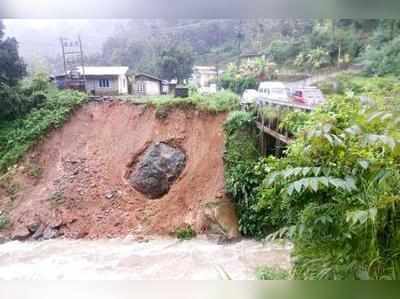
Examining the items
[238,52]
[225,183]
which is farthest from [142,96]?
[225,183]

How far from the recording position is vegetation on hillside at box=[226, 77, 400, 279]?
1.09 metres

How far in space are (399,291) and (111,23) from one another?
1590 mm

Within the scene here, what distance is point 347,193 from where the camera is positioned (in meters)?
1.13

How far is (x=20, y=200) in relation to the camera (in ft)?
6.54

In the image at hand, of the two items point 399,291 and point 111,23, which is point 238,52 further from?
point 399,291

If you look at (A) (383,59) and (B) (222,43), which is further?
(B) (222,43)

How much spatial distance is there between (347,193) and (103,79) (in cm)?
149

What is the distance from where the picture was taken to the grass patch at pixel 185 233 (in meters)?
2.08

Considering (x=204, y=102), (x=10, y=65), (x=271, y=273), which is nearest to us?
(x=271, y=273)

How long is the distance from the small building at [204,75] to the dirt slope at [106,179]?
0.36 meters

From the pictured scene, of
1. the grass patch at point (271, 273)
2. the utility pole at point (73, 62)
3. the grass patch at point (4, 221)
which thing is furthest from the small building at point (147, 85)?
the grass patch at point (271, 273)

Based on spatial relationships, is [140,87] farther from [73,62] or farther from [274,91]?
[274,91]

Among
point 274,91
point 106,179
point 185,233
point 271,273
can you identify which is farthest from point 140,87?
point 271,273

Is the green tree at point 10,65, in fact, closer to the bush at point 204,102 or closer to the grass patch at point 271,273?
the bush at point 204,102
